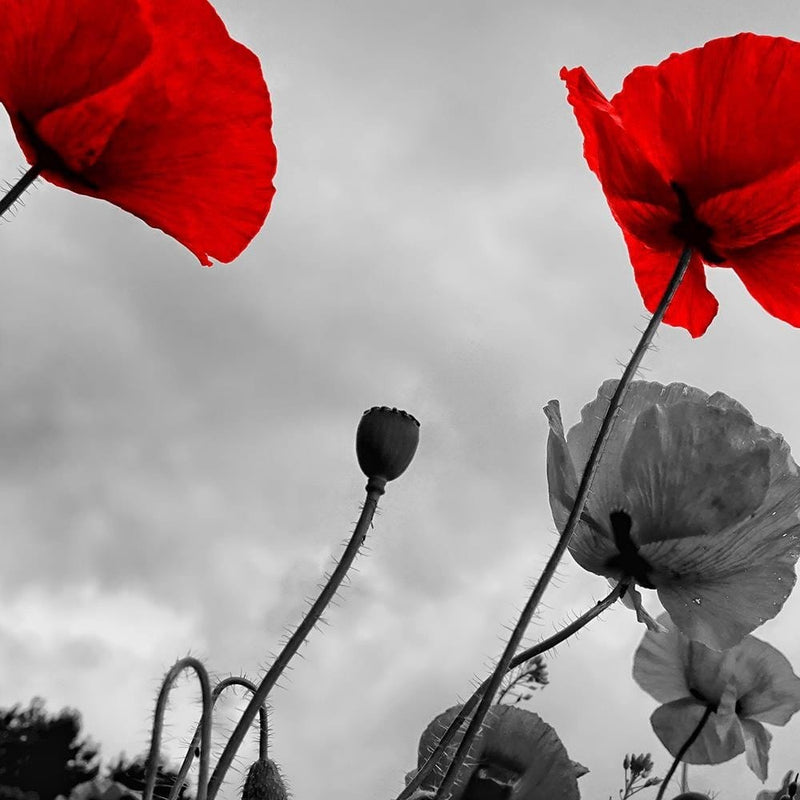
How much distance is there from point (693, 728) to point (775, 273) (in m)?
0.69

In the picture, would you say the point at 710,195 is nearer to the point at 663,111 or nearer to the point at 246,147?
the point at 663,111

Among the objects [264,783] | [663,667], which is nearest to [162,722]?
[264,783]

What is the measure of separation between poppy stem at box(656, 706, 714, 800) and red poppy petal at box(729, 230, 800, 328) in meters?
0.45

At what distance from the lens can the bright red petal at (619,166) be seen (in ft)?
2.55

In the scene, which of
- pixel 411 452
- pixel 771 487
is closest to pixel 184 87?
pixel 411 452

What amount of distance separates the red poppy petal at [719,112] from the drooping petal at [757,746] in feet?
2.88

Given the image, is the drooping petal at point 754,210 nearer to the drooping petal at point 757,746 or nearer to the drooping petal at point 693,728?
the drooping petal at point 693,728

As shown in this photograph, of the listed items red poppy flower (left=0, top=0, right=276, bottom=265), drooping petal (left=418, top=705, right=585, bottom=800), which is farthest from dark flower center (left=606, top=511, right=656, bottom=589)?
red poppy flower (left=0, top=0, right=276, bottom=265)

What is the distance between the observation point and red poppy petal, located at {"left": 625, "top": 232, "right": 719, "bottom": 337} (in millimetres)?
893

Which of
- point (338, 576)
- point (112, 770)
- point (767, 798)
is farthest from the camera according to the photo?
point (767, 798)

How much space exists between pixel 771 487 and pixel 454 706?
30 cm

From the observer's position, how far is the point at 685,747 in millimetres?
1172

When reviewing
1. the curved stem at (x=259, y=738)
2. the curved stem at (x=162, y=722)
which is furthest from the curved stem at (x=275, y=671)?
the curved stem at (x=259, y=738)

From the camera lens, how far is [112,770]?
739 millimetres
